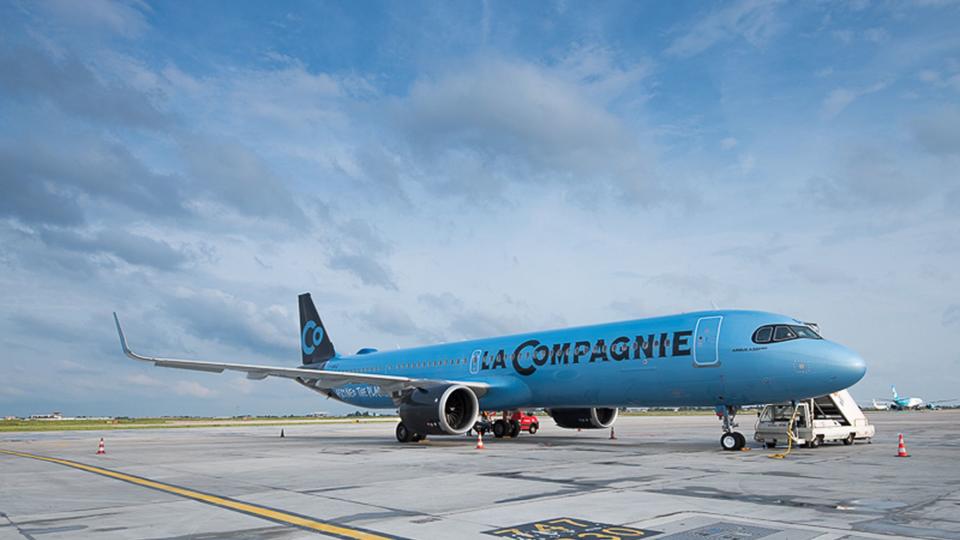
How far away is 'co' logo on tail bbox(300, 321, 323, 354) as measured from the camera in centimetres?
3616

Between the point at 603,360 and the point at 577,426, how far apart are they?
20.5ft

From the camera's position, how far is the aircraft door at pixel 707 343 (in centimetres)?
1812

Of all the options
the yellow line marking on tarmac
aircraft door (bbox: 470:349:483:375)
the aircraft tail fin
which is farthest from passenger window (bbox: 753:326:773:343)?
the aircraft tail fin

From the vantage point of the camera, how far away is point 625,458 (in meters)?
15.9

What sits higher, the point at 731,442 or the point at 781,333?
the point at 781,333

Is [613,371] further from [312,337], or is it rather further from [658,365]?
[312,337]

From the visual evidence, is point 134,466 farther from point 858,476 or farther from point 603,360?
point 858,476

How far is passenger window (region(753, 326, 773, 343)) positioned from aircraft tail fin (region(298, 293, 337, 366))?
74.7ft

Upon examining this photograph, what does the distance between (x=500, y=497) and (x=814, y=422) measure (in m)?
12.8

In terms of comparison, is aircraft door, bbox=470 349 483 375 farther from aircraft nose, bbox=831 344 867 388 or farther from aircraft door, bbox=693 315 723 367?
aircraft nose, bbox=831 344 867 388

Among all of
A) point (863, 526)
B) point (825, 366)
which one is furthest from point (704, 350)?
point (863, 526)

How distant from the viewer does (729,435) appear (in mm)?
17969

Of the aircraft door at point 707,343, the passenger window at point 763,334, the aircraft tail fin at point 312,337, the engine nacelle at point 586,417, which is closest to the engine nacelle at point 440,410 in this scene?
the engine nacelle at point 586,417

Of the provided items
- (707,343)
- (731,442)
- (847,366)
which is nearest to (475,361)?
A: (707,343)
